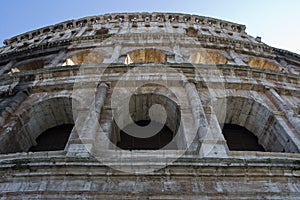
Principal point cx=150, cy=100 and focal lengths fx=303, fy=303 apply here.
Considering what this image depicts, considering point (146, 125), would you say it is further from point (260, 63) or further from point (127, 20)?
point (127, 20)

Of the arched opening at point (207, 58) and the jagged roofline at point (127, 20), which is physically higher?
the jagged roofline at point (127, 20)

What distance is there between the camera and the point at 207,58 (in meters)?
15.4

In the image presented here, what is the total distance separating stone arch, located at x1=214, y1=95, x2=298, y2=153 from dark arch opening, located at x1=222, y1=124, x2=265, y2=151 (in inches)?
4.8

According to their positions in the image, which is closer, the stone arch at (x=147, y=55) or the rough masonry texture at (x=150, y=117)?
the rough masonry texture at (x=150, y=117)

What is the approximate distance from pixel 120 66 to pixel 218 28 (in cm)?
1310

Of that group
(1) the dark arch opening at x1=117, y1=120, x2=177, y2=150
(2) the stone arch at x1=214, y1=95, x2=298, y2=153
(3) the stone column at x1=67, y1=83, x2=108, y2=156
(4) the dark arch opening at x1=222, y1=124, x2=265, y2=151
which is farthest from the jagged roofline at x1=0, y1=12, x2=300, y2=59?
(1) the dark arch opening at x1=117, y1=120, x2=177, y2=150

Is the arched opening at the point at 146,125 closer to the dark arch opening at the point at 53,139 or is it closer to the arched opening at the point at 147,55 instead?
the dark arch opening at the point at 53,139

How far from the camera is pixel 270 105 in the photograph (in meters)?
10.1

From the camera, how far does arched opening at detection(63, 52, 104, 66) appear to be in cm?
1490

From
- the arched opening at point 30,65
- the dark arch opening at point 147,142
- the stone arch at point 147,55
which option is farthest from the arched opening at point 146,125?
the arched opening at point 30,65

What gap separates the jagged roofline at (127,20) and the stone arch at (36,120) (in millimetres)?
13262

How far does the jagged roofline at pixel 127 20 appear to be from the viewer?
22.6 m

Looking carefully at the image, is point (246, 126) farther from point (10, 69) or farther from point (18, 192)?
point (10, 69)

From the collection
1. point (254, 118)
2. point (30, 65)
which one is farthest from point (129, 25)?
point (254, 118)
